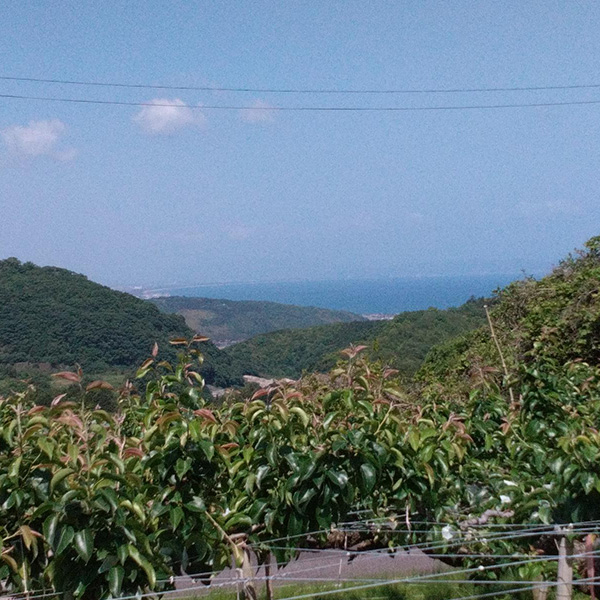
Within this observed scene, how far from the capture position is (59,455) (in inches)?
104

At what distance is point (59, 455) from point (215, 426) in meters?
0.60

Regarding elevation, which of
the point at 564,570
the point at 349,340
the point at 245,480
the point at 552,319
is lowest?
the point at 564,570

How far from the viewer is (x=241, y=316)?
109625 millimetres

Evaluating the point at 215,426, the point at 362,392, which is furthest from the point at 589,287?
the point at 215,426

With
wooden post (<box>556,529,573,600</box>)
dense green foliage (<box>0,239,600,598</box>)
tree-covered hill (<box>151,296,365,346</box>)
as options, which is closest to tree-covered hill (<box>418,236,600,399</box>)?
dense green foliage (<box>0,239,600,598</box>)

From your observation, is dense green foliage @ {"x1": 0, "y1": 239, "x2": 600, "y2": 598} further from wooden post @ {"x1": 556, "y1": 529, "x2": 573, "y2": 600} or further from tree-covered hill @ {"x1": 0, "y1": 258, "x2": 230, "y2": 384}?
tree-covered hill @ {"x1": 0, "y1": 258, "x2": 230, "y2": 384}

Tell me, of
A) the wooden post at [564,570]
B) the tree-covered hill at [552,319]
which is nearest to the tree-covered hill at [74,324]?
the tree-covered hill at [552,319]

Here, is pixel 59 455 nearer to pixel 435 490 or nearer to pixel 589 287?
pixel 435 490

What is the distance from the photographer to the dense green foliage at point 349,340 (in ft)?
99.8

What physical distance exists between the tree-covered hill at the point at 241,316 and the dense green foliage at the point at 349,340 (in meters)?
35.7

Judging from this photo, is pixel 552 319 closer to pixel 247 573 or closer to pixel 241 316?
pixel 247 573

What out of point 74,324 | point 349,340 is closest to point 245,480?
point 349,340

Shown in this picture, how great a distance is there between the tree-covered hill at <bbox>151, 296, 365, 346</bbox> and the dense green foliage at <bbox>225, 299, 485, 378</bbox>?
35.7 meters

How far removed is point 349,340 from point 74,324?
64.9ft
